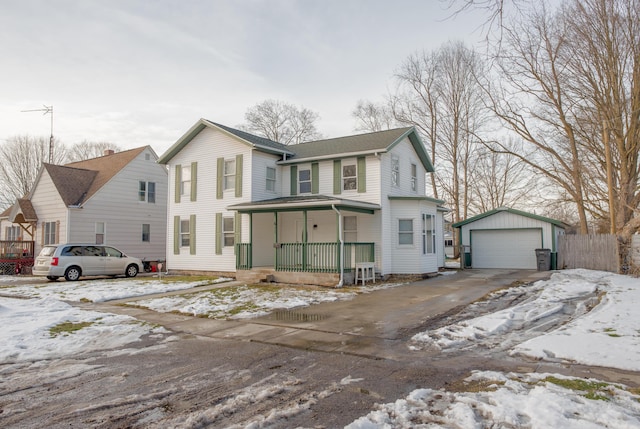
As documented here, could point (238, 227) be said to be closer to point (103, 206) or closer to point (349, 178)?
point (349, 178)

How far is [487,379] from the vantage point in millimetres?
4766

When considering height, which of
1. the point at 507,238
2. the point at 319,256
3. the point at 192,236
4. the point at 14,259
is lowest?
the point at 14,259

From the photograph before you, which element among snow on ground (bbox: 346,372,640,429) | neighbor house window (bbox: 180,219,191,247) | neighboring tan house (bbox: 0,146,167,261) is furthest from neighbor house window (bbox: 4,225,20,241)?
snow on ground (bbox: 346,372,640,429)

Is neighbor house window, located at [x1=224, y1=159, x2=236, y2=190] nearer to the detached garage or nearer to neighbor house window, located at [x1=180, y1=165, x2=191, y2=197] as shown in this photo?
neighbor house window, located at [x1=180, y1=165, x2=191, y2=197]

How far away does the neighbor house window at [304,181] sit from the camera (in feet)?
61.7

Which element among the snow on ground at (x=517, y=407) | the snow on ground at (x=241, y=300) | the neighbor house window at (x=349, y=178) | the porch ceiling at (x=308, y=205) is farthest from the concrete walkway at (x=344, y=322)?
the neighbor house window at (x=349, y=178)

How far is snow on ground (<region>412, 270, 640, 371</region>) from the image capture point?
5.58m

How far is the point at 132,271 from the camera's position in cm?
1916

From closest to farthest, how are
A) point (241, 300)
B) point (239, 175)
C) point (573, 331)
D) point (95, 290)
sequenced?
point (573, 331), point (241, 300), point (95, 290), point (239, 175)

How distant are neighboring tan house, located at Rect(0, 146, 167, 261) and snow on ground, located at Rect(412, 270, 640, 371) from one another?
20883 mm

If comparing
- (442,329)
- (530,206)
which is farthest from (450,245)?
(442,329)

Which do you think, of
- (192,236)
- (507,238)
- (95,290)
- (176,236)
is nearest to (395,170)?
(507,238)

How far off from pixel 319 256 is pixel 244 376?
418 inches

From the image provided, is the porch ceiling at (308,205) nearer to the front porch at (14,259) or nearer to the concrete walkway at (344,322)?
the concrete walkway at (344,322)
